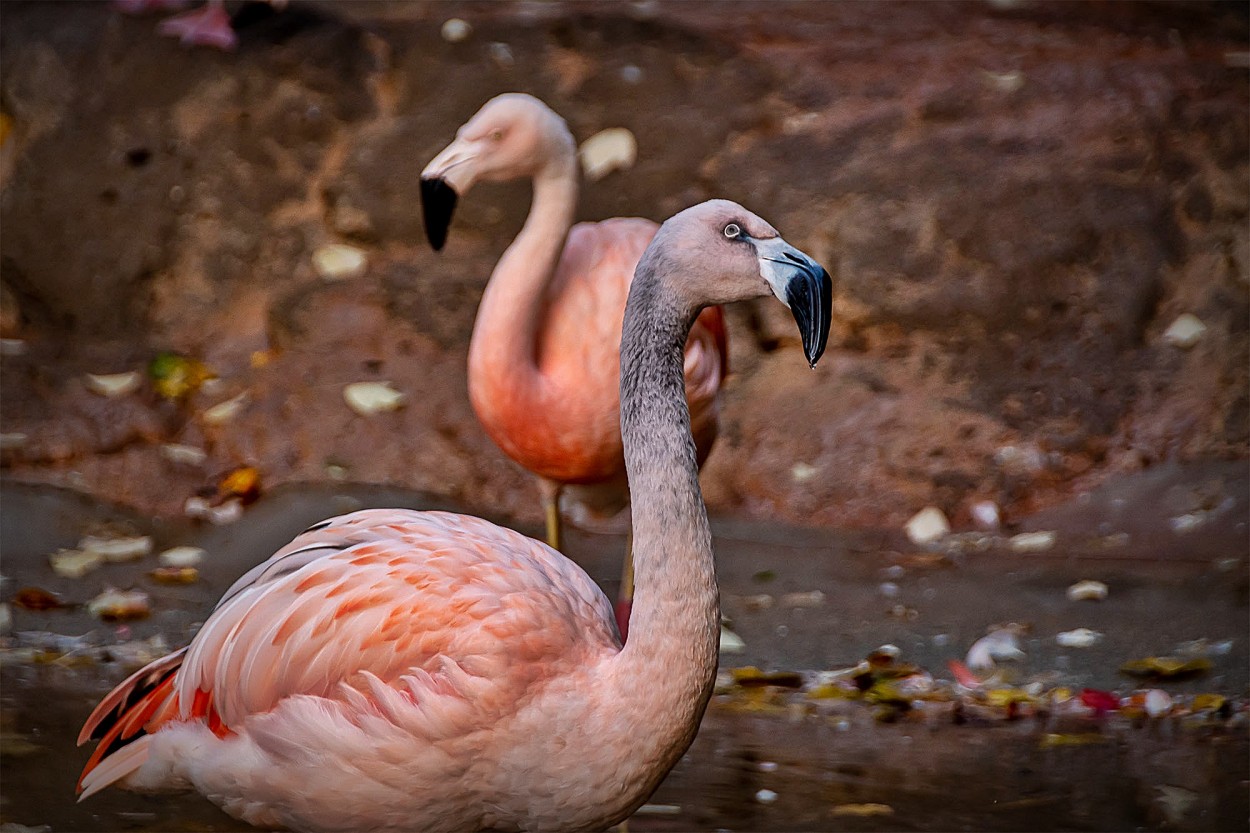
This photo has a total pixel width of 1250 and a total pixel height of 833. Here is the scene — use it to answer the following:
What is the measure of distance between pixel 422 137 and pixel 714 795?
319 cm

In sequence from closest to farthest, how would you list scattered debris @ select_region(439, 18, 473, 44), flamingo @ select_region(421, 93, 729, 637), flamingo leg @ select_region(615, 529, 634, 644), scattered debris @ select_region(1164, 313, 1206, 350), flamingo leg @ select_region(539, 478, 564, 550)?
flamingo @ select_region(421, 93, 729, 637) < flamingo leg @ select_region(615, 529, 634, 644) < flamingo leg @ select_region(539, 478, 564, 550) < scattered debris @ select_region(1164, 313, 1206, 350) < scattered debris @ select_region(439, 18, 473, 44)

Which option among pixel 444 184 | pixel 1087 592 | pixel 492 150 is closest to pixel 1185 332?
pixel 1087 592

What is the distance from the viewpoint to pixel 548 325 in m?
3.83

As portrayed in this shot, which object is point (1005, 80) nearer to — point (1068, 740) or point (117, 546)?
point (1068, 740)

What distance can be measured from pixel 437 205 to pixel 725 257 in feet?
5.26

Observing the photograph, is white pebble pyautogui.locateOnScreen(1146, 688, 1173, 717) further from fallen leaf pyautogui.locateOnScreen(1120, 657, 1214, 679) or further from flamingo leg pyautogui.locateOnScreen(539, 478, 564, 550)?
flamingo leg pyautogui.locateOnScreen(539, 478, 564, 550)

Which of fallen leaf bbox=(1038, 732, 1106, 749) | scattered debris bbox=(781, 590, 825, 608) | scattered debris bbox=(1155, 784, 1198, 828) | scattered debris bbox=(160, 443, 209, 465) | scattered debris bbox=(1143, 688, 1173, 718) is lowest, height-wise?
scattered debris bbox=(160, 443, 209, 465)

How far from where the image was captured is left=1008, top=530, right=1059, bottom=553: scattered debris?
465 cm

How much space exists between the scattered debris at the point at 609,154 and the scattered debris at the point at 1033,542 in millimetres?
2003

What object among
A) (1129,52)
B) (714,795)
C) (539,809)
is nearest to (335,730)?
(539,809)

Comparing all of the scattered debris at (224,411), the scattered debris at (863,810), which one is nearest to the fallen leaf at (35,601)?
the scattered debris at (224,411)

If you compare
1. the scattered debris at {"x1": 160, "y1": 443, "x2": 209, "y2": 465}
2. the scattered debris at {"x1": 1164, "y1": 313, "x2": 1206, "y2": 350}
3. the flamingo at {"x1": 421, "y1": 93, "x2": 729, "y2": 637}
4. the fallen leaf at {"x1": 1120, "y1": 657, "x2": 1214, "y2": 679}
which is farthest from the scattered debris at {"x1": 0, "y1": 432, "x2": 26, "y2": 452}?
the scattered debris at {"x1": 1164, "y1": 313, "x2": 1206, "y2": 350}

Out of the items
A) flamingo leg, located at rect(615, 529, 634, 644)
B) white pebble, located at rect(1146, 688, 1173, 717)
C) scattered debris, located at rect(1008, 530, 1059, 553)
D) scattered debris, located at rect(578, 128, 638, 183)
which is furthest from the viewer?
scattered debris, located at rect(578, 128, 638, 183)

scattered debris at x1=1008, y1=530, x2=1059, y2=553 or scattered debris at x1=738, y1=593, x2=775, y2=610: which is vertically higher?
scattered debris at x1=1008, y1=530, x2=1059, y2=553
